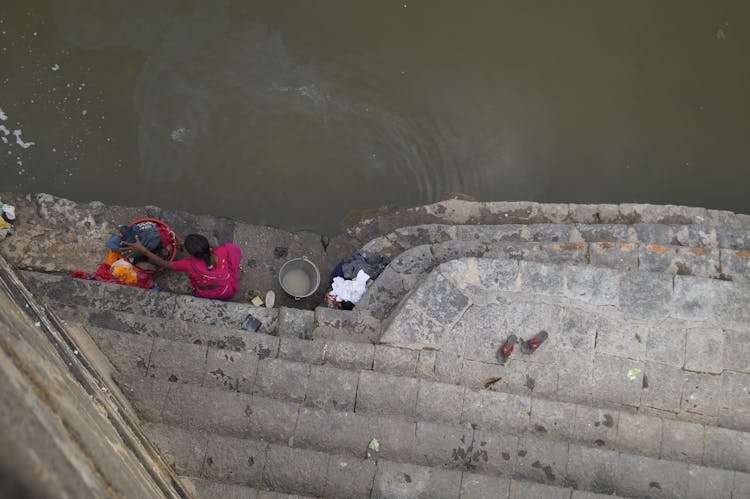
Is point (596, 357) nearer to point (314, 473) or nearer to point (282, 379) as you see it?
point (314, 473)

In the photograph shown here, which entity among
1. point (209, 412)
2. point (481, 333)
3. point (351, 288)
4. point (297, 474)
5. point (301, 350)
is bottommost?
point (297, 474)

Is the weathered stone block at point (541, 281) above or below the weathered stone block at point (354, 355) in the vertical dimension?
above

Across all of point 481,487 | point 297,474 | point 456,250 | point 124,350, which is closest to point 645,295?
point 456,250

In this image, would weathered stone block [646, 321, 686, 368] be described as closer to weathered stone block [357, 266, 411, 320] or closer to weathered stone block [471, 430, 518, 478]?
weathered stone block [471, 430, 518, 478]

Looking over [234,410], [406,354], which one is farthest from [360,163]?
[234,410]

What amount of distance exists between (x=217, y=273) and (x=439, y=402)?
2.29 metres

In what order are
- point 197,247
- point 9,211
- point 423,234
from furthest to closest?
1. point 423,234
2. point 9,211
3. point 197,247

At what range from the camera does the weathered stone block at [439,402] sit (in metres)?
4.96

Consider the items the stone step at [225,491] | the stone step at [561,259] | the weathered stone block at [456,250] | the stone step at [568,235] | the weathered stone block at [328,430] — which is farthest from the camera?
the stone step at [568,235]

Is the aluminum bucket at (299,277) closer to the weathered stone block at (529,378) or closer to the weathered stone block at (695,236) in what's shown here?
the weathered stone block at (529,378)

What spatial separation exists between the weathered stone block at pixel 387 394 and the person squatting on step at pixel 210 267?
1.69 metres

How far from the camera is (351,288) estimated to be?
19.2ft

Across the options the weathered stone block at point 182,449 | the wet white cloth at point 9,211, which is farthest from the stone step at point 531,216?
the wet white cloth at point 9,211

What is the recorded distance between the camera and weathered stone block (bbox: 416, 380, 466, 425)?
4.96 metres
